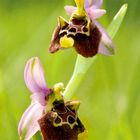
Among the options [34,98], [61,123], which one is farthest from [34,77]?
[61,123]

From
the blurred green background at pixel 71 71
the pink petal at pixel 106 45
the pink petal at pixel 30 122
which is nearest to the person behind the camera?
the pink petal at pixel 30 122

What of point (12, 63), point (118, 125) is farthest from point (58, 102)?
point (12, 63)

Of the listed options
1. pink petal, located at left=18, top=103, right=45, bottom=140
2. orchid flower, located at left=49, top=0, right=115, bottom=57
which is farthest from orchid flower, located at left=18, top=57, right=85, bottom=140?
orchid flower, located at left=49, top=0, right=115, bottom=57

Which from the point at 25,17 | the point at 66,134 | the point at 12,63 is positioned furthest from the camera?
the point at 25,17

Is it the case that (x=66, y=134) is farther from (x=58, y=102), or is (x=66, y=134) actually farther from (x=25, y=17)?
(x=25, y=17)

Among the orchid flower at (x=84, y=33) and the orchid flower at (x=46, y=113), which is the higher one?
the orchid flower at (x=84, y=33)

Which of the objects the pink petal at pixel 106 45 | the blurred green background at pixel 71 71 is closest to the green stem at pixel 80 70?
the pink petal at pixel 106 45

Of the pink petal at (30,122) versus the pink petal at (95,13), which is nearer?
the pink petal at (30,122)

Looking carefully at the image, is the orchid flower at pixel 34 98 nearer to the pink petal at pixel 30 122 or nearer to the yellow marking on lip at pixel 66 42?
the pink petal at pixel 30 122
